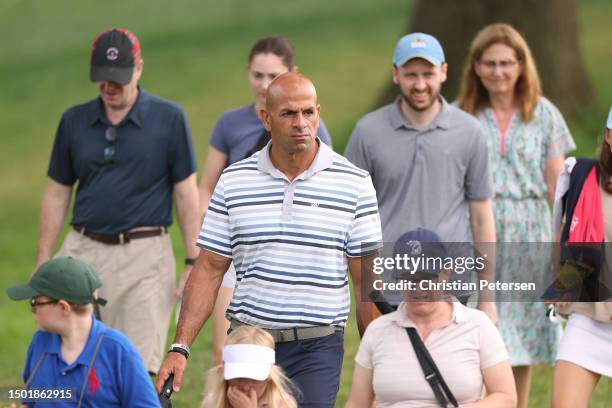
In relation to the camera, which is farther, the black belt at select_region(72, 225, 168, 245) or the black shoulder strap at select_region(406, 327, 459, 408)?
the black belt at select_region(72, 225, 168, 245)

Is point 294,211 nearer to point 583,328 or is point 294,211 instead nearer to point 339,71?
point 583,328

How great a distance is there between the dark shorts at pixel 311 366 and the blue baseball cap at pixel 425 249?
20.4 inches

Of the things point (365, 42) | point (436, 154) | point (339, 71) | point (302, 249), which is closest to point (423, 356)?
point (302, 249)

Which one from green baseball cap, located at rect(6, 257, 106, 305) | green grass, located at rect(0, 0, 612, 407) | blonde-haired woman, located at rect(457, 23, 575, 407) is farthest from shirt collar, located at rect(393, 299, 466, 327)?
green grass, located at rect(0, 0, 612, 407)

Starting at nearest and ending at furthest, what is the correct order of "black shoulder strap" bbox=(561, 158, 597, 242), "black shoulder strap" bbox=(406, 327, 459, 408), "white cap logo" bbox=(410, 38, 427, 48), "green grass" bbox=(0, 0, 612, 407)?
"black shoulder strap" bbox=(406, 327, 459, 408), "black shoulder strap" bbox=(561, 158, 597, 242), "white cap logo" bbox=(410, 38, 427, 48), "green grass" bbox=(0, 0, 612, 407)

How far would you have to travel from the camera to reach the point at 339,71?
2986cm

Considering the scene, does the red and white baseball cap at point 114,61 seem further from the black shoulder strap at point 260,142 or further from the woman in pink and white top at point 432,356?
the woman in pink and white top at point 432,356

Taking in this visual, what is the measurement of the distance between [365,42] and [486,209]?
914 inches

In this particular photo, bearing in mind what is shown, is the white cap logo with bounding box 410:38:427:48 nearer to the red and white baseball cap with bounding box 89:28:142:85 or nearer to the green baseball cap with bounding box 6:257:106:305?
the red and white baseball cap with bounding box 89:28:142:85

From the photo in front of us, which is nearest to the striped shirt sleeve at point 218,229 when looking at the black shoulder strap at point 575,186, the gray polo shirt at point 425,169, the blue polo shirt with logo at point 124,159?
the gray polo shirt at point 425,169

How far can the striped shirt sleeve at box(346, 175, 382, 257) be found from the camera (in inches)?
299

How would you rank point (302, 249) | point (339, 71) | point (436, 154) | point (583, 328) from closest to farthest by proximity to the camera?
1. point (302, 249)
2. point (583, 328)
3. point (436, 154)
4. point (339, 71)

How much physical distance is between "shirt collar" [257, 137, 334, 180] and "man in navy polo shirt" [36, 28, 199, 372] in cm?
244

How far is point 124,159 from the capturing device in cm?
1002
